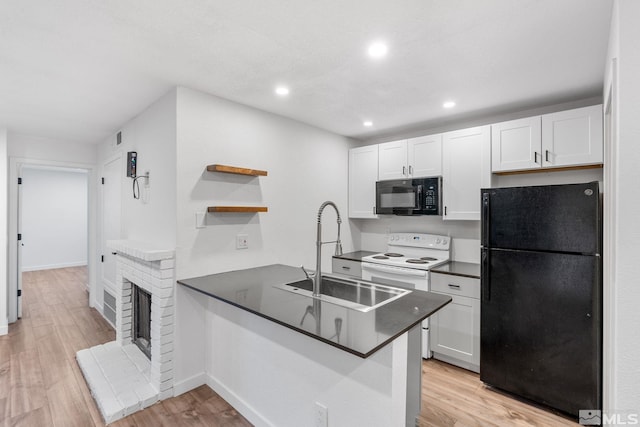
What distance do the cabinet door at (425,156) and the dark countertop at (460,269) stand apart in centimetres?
94

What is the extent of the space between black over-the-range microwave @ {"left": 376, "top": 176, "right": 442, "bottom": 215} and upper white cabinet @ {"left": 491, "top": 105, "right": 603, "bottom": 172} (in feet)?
1.92

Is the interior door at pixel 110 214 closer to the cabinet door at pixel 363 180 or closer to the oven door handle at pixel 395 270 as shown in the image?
the cabinet door at pixel 363 180

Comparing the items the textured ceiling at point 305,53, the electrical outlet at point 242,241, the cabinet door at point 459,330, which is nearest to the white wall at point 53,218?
the textured ceiling at point 305,53

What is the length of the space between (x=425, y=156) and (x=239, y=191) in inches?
77.0

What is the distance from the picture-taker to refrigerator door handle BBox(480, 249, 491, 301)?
2516 mm

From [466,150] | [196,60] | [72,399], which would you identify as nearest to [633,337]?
[466,150]

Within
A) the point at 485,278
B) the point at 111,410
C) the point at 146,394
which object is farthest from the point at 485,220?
the point at 111,410

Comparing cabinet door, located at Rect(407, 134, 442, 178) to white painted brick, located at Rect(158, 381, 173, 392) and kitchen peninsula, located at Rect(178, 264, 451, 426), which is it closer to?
kitchen peninsula, located at Rect(178, 264, 451, 426)

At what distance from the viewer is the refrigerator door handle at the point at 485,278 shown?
2516 mm

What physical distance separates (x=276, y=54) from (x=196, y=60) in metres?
0.53

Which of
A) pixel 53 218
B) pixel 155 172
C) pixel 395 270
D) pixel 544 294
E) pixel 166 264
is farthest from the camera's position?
pixel 53 218

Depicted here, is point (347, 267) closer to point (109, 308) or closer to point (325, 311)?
point (325, 311)

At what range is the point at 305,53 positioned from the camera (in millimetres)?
1936

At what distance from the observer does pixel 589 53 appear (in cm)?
191
